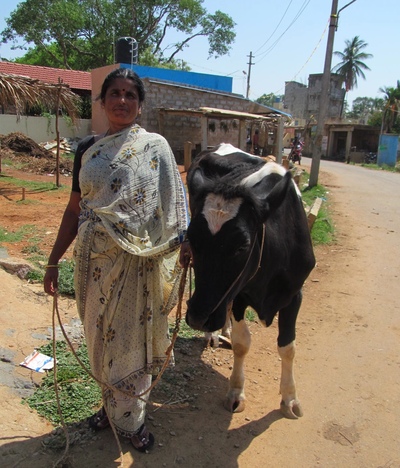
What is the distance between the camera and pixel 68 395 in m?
2.66

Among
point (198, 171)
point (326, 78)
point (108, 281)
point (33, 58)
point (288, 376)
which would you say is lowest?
point (288, 376)

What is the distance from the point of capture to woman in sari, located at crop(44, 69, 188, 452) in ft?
6.78

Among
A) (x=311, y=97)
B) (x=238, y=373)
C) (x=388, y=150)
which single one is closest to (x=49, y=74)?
(x=388, y=150)

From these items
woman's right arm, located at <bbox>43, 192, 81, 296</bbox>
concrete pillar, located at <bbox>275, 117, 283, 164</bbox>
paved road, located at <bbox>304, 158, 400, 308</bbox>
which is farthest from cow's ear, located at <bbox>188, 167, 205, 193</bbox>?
concrete pillar, located at <bbox>275, 117, 283, 164</bbox>

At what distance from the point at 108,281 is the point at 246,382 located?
4.91ft

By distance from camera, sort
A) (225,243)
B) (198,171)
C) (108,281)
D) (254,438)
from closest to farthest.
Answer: (225,243), (108,281), (198,171), (254,438)

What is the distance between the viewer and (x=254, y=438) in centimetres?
254

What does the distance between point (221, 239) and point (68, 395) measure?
1505 mm

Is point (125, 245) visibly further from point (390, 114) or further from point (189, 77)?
point (390, 114)

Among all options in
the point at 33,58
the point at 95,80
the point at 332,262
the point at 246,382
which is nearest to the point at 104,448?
the point at 246,382

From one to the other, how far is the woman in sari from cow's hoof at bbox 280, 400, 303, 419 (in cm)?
95

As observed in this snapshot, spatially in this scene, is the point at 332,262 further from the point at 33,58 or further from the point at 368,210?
the point at 33,58

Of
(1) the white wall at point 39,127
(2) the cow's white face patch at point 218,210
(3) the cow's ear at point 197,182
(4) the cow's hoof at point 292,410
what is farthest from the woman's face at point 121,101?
(1) the white wall at point 39,127

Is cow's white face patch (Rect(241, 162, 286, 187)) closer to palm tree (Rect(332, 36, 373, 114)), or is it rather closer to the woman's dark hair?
the woman's dark hair
